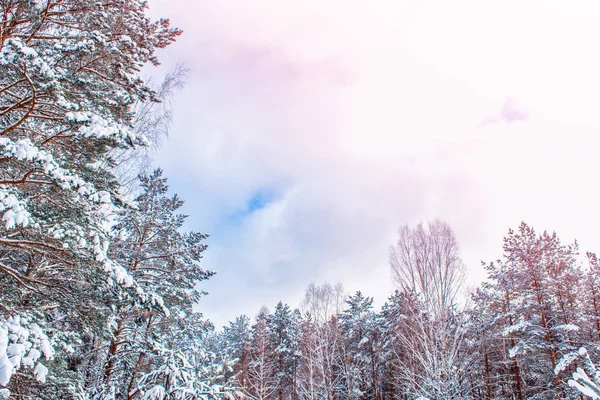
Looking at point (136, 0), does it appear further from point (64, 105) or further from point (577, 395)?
point (577, 395)

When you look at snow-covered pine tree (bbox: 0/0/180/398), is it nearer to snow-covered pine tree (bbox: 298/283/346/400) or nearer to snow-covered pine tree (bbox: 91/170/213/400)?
snow-covered pine tree (bbox: 91/170/213/400)

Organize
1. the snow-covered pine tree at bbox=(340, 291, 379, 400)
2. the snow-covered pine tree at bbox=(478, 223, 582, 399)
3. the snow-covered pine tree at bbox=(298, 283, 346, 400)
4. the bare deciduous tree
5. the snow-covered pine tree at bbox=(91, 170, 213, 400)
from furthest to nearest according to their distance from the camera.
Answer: the snow-covered pine tree at bbox=(340, 291, 379, 400)
the snow-covered pine tree at bbox=(298, 283, 346, 400)
the snow-covered pine tree at bbox=(478, 223, 582, 399)
the bare deciduous tree
the snow-covered pine tree at bbox=(91, 170, 213, 400)

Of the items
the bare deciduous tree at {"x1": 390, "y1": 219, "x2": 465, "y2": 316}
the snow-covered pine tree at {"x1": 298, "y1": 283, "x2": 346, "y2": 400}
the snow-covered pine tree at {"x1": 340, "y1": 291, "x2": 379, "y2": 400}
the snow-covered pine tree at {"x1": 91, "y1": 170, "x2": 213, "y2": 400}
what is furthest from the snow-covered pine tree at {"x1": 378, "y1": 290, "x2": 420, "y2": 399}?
the snow-covered pine tree at {"x1": 91, "y1": 170, "x2": 213, "y2": 400}

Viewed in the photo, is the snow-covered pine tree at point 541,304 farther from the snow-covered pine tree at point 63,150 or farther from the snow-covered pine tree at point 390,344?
the snow-covered pine tree at point 63,150

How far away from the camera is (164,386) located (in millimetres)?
6133

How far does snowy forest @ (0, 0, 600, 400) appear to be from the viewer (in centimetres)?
494

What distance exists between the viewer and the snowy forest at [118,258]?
16.2 ft

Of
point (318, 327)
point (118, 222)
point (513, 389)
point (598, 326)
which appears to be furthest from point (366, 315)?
point (118, 222)

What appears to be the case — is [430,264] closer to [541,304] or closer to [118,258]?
[541,304]

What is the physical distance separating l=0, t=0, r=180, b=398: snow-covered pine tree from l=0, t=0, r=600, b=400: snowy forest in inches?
1.3

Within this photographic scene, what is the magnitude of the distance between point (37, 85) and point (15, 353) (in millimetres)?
4064

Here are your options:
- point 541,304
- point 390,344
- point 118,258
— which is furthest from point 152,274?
point 390,344

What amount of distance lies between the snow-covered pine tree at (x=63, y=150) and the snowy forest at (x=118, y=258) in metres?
0.03

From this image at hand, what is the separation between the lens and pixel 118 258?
964 centimetres
